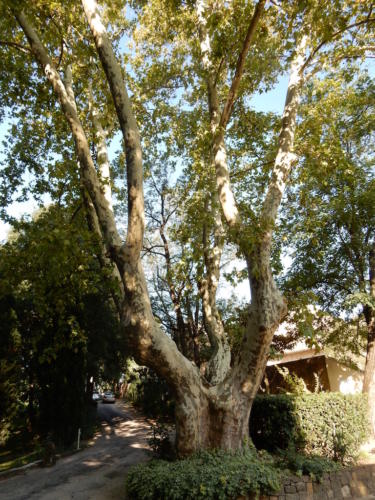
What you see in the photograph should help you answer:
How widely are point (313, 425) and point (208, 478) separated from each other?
135 inches

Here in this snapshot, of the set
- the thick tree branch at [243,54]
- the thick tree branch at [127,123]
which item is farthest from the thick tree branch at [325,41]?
the thick tree branch at [127,123]

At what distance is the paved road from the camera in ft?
24.0

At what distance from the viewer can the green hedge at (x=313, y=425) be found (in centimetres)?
745

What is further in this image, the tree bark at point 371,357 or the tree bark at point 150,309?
the tree bark at point 371,357

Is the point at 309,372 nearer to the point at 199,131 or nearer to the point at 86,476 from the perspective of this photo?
the point at 86,476

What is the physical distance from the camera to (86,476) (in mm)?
8641

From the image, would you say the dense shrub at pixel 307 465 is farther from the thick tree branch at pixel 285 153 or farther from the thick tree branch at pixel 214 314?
the thick tree branch at pixel 285 153

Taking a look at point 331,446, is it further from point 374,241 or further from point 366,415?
point 374,241

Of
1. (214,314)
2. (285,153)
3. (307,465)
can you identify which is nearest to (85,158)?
(285,153)

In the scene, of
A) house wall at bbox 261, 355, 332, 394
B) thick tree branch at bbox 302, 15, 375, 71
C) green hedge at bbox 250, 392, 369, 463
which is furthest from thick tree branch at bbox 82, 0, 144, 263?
house wall at bbox 261, 355, 332, 394

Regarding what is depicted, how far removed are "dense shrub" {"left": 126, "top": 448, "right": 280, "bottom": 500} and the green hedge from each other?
5.71 ft

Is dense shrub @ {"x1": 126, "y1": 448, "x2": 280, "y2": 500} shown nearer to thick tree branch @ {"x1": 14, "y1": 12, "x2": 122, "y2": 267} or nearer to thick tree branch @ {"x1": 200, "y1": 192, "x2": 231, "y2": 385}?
thick tree branch @ {"x1": 200, "y1": 192, "x2": 231, "y2": 385}

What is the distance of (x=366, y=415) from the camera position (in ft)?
29.7

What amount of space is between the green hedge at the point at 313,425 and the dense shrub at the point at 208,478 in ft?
5.71
